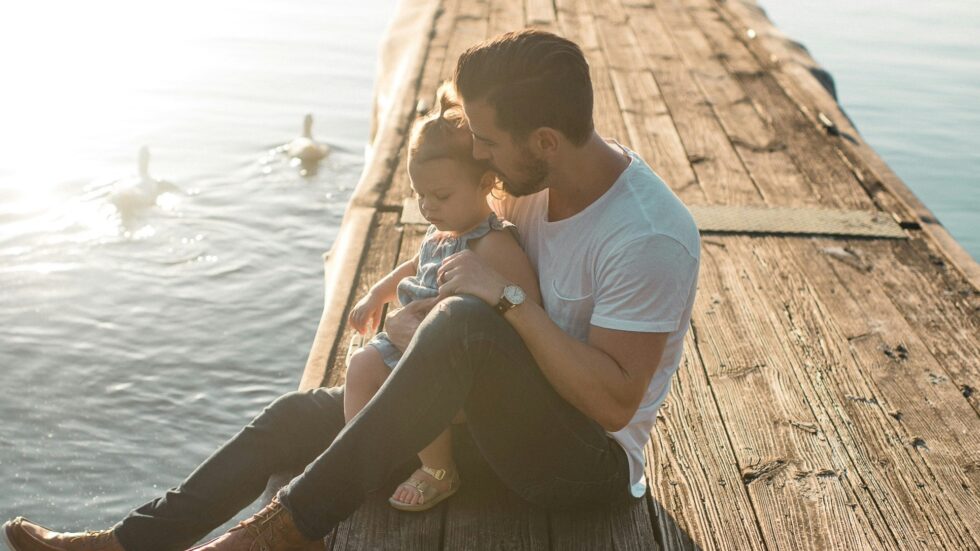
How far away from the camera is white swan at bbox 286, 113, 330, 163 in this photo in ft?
33.1

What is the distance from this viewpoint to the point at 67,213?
29.0ft

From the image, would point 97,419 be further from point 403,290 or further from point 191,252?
point 403,290

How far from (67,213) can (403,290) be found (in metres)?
6.62

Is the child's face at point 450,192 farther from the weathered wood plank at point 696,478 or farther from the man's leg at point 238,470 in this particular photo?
the weathered wood plank at point 696,478

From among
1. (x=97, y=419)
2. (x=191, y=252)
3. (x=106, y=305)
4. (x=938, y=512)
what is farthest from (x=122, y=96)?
(x=938, y=512)

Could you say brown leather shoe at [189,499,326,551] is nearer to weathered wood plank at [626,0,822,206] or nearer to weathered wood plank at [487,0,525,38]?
weathered wood plank at [626,0,822,206]

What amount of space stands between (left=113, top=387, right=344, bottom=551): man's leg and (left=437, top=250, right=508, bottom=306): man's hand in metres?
0.58

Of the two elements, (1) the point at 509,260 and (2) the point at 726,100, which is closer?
(1) the point at 509,260

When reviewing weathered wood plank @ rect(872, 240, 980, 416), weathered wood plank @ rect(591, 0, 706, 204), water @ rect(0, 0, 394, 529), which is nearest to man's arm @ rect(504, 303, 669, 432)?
weathered wood plank @ rect(872, 240, 980, 416)

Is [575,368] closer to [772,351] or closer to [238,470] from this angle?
[238,470]

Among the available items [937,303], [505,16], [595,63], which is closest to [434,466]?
[937,303]

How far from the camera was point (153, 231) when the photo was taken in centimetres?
868

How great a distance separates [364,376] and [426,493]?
34cm

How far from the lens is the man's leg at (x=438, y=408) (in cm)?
256
